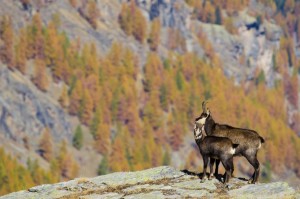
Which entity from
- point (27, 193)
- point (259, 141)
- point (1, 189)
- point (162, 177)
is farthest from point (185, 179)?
point (1, 189)

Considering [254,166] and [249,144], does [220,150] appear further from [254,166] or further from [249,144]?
[254,166]

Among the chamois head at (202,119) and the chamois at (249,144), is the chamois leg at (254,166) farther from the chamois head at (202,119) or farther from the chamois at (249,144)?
the chamois head at (202,119)

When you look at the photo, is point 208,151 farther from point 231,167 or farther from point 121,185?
point 121,185

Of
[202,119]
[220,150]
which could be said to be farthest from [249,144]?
[202,119]

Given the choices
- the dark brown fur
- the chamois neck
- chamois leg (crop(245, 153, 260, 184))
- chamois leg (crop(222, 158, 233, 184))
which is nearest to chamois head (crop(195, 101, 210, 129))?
the chamois neck

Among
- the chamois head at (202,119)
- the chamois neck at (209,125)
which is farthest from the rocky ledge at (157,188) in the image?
the chamois head at (202,119)

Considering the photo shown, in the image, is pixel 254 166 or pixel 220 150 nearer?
pixel 220 150

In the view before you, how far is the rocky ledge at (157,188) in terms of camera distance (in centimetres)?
3044

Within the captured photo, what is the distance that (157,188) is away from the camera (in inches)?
1272

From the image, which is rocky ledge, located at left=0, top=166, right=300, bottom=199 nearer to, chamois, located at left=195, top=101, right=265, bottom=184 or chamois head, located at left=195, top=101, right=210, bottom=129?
chamois, located at left=195, top=101, right=265, bottom=184

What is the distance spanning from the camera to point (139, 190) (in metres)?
32.1

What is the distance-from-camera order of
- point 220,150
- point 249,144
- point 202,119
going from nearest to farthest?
1. point 220,150
2. point 249,144
3. point 202,119

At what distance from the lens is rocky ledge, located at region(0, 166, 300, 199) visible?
30438 millimetres

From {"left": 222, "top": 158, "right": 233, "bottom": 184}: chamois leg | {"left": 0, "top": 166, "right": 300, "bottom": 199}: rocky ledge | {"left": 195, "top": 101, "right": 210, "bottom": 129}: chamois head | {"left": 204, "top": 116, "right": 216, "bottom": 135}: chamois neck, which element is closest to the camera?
{"left": 0, "top": 166, "right": 300, "bottom": 199}: rocky ledge
